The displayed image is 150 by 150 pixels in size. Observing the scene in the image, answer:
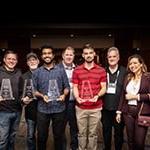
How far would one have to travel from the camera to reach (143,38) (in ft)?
54.9

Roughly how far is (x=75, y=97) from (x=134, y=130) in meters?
0.94

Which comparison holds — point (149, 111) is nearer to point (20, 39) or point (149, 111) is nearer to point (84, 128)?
point (84, 128)

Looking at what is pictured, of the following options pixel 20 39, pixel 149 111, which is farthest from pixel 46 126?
pixel 20 39

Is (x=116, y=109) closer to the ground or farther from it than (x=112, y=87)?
closer to the ground

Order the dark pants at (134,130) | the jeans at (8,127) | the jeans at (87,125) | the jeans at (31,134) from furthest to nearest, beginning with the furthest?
1. the jeans at (31,134)
2. the jeans at (87,125)
3. the jeans at (8,127)
4. the dark pants at (134,130)

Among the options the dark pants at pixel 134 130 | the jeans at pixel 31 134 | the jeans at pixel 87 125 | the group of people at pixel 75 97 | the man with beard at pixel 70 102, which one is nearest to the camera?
the dark pants at pixel 134 130

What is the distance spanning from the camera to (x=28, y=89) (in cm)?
478

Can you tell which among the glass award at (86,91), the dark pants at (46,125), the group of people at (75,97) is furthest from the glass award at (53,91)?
the glass award at (86,91)

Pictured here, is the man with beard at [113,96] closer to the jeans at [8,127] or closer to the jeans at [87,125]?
the jeans at [87,125]

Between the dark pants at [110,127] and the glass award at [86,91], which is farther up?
the glass award at [86,91]

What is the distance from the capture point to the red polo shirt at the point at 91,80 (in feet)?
15.5

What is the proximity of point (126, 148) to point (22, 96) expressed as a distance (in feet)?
6.58

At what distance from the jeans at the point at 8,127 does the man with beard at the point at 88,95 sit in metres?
0.91

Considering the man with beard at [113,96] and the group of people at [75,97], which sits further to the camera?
the man with beard at [113,96]
